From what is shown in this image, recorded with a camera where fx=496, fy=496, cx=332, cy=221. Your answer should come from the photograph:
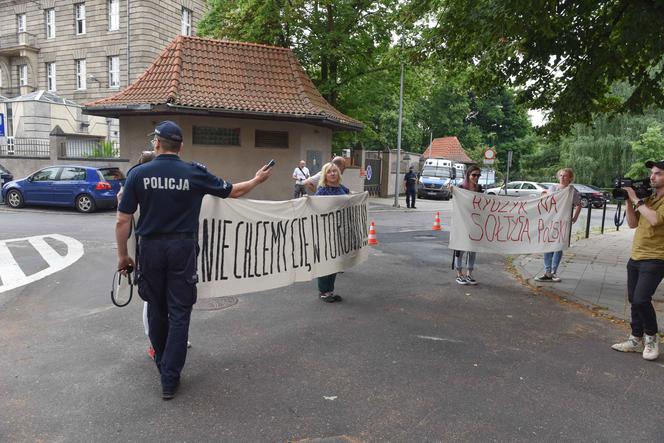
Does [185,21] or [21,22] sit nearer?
[185,21]

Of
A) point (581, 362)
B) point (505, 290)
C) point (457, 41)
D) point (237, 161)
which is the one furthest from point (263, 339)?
point (237, 161)

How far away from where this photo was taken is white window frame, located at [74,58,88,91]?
34875 millimetres

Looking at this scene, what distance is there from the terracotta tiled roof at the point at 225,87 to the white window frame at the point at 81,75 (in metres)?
19.7

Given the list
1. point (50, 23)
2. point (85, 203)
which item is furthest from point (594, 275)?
point (50, 23)

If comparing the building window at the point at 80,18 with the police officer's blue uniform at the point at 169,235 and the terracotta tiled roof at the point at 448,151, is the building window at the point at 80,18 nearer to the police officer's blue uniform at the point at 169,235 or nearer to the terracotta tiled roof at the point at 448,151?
the terracotta tiled roof at the point at 448,151

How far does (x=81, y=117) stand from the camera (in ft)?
113

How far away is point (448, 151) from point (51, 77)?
37529 mm

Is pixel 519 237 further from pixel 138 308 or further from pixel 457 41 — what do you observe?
pixel 138 308

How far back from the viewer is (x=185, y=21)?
34.8m

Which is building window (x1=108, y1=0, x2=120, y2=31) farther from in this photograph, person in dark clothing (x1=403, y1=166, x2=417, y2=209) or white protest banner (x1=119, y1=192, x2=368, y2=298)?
white protest banner (x1=119, y1=192, x2=368, y2=298)

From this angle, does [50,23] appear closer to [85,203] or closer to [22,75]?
[22,75]

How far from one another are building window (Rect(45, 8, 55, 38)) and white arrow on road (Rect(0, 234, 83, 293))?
31.6m

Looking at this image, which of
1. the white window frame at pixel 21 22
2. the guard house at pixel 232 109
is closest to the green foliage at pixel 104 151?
the guard house at pixel 232 109

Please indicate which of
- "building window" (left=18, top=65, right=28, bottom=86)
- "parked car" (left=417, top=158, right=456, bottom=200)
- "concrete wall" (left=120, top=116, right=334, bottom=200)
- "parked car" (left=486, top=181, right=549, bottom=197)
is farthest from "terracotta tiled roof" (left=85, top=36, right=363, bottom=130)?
"building window" (left=18, top=65, right=28, bottom=86)
